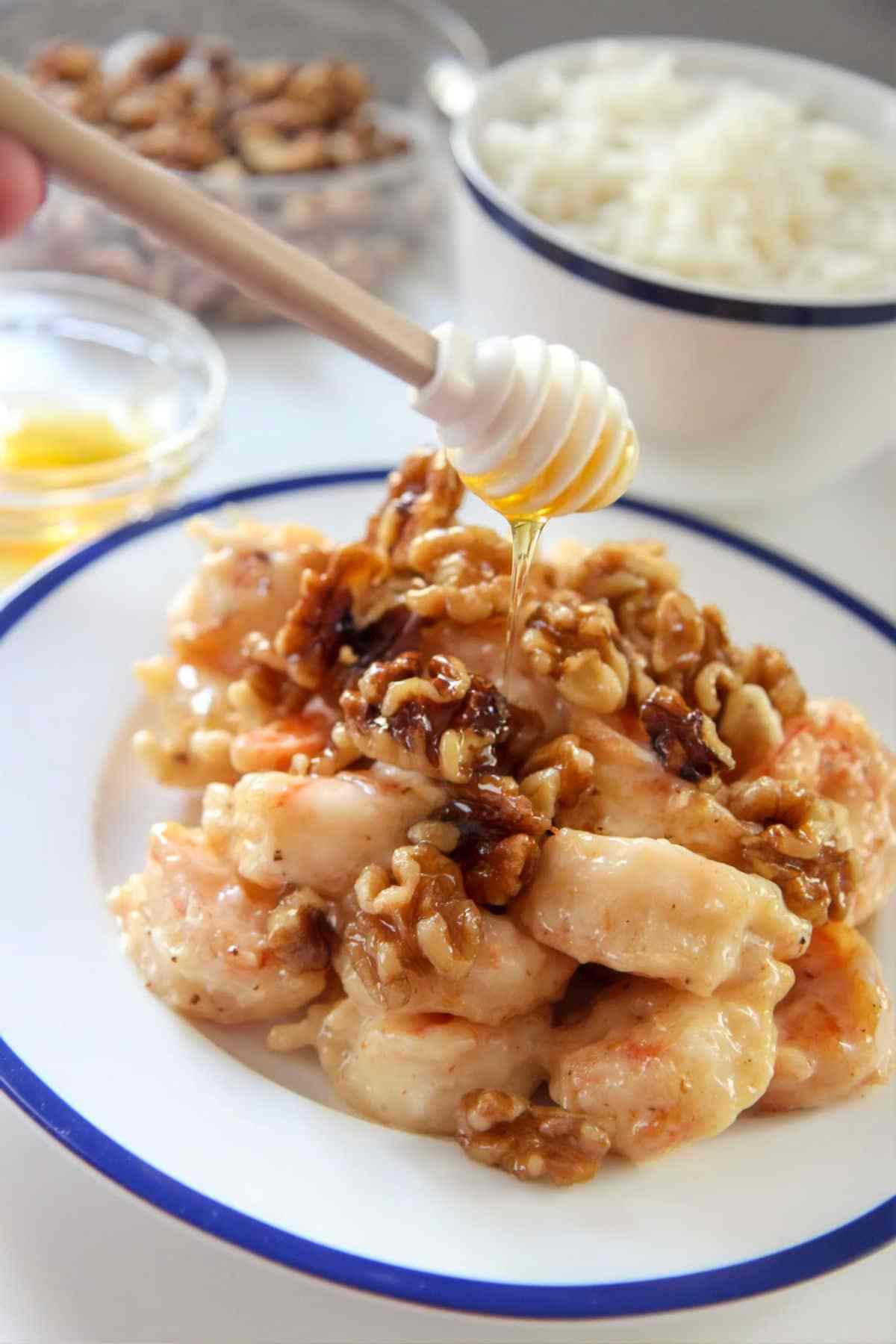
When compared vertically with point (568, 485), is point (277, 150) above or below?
below

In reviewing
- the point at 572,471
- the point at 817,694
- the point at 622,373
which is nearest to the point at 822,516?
the point at 622,373

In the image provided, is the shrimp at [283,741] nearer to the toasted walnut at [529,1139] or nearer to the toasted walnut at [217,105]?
the toasted walnut at [529,1139]

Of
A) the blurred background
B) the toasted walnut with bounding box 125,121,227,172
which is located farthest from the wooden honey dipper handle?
the blurred background

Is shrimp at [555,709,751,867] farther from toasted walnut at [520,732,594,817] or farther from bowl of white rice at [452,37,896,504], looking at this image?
bowl of white rice at [452,37,896,504]

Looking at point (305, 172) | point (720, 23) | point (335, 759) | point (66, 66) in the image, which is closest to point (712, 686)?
point (335, 759)

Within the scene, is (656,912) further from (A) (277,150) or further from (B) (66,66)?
(B) (66,66)

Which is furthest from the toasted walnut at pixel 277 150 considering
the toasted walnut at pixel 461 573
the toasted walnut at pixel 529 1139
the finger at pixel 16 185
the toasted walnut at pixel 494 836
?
the toasted walnut at pixel 529 1139
